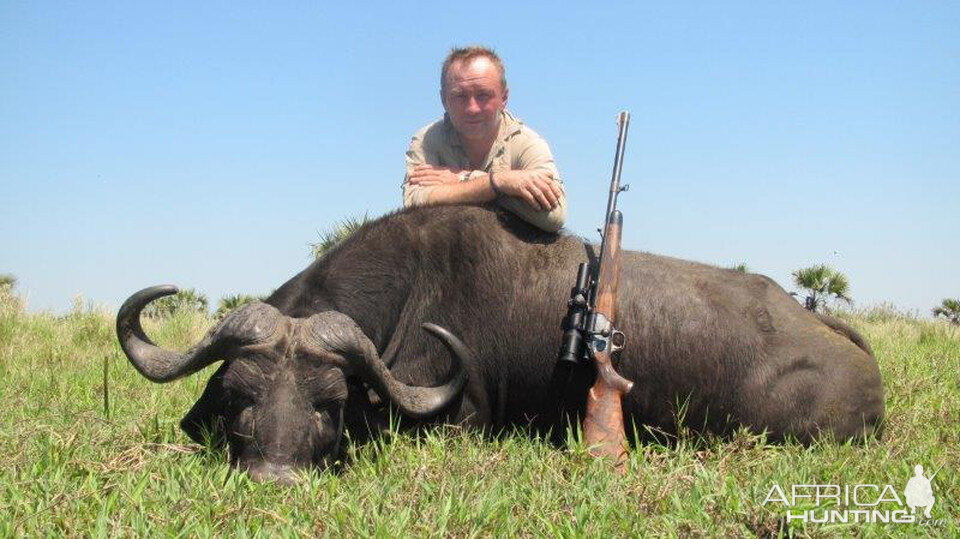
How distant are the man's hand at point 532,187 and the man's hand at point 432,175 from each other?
594 mm

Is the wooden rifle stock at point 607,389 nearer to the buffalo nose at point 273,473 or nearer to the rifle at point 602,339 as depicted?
the rifle at point 602,339

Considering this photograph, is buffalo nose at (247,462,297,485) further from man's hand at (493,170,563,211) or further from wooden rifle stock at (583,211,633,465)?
man's hand at (493,170,563,211)

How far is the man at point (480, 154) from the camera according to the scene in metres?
5.81

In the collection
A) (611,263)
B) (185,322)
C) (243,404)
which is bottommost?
(185,322)

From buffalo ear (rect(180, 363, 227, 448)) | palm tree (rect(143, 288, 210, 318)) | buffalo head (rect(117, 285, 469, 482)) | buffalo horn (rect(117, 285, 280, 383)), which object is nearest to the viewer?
buffalo head (rect(117, 285, 469, 482))

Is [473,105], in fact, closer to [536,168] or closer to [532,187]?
[536,168]

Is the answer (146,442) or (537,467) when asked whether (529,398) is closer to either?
(537,467)

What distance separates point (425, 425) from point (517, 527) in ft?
5.86

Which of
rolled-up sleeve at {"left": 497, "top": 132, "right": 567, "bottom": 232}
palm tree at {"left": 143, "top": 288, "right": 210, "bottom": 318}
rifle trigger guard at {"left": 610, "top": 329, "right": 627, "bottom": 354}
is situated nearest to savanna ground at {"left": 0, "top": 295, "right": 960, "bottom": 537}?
rifle trigger guard at {"left": 610, "top": 329, "right": 627, "bottom": 354}

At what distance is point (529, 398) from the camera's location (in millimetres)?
5582

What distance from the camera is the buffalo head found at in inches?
172

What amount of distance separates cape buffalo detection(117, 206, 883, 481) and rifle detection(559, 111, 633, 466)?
0.25 meters

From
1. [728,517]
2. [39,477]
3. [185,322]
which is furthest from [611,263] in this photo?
[185,322]
